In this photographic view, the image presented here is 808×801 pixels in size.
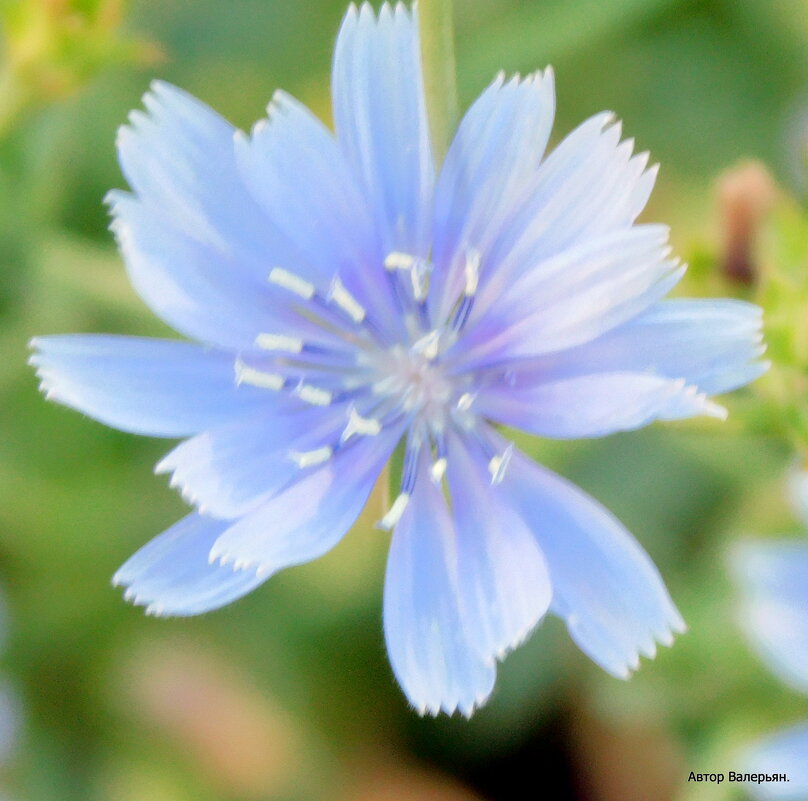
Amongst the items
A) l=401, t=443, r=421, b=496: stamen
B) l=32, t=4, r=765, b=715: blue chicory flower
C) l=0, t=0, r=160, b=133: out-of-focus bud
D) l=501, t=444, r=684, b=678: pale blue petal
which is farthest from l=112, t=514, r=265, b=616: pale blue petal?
l=0, t=0, r=160, b=133: out-of-focus bud

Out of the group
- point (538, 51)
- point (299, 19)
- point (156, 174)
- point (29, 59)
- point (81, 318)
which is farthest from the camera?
point (299, 19)

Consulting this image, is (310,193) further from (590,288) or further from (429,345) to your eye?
(590,288)

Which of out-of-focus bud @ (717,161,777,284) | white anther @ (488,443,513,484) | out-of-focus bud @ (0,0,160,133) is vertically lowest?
white anther @ (488,443,513,484)

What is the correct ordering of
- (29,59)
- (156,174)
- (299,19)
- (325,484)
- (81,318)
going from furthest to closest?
(299,19) < (81,318) < (29,59) < (325,484) < (156,174)

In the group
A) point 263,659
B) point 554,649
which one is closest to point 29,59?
point 263,659

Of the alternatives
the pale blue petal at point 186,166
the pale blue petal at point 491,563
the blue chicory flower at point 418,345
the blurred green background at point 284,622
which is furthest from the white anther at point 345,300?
the blurred green background at point 284,622

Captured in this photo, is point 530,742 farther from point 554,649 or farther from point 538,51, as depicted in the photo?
point 538,51

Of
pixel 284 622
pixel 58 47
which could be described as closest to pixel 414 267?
pixel 58 47

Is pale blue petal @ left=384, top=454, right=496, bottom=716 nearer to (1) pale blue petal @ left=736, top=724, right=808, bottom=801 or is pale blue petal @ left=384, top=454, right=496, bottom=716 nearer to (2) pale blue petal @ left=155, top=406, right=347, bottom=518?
(2) pale blue petal @ left=155, top=406, right=347, bottom=518
